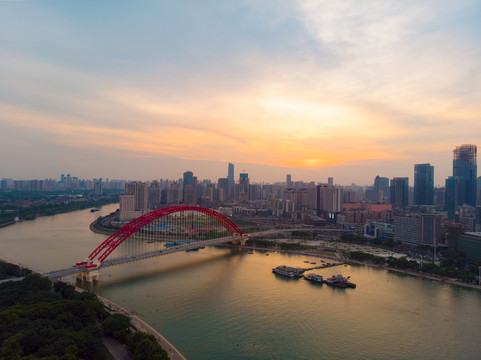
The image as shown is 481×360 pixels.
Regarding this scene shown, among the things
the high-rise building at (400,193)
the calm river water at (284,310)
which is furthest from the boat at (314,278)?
the high-rise building at (400,193)

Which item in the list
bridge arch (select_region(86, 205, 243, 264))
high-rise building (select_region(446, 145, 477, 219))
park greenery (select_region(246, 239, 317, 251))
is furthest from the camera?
high-rise building (select_region(446, 145, 477, 219))

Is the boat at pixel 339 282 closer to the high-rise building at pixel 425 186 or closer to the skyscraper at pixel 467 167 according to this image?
the skyscraper at pixel 467 167

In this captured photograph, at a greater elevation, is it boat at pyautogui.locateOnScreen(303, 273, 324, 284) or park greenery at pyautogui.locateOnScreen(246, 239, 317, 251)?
park greenery at pyautogui.locateOnScreen(246, 239, 317, 251)

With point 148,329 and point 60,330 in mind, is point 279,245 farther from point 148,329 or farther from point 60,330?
point 60,330

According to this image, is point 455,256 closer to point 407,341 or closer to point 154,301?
point 407,341

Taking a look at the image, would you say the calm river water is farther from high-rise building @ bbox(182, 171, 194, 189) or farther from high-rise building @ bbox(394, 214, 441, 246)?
high-rise building @ bbox(182, 171, 194, 189)

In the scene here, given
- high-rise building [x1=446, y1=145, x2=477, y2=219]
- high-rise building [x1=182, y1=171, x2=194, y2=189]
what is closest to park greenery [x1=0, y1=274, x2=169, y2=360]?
high-rise building [x1=446, y1=145, x2=477, y2=219]

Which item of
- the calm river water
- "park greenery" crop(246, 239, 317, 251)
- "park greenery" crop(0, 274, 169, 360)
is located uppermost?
"park greenery" crop(0, 274, 169, 360)
